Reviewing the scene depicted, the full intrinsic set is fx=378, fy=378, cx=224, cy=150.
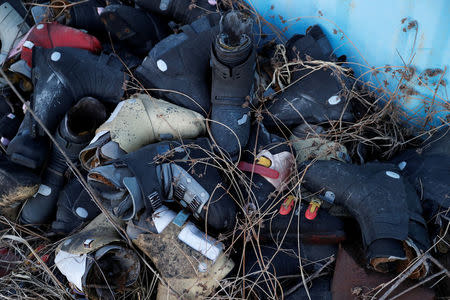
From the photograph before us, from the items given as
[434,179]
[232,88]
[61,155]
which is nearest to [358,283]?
[434,179]

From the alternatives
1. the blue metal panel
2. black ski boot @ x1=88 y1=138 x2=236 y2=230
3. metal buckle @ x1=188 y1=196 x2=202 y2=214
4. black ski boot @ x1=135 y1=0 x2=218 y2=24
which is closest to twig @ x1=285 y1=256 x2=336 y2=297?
black ski boot @ x1=88 y1=138 x2=236 y2=230

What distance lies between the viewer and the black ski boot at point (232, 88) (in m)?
1.82

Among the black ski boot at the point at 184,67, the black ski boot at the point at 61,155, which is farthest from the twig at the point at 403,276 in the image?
the black ski boot at the point at 61,155

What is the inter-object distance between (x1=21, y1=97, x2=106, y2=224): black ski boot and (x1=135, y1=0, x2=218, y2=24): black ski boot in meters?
0.72

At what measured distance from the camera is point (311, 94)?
2.05 meters

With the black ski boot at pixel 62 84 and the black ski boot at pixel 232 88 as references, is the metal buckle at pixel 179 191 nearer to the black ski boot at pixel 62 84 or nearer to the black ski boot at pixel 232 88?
the black ski boot at pixel 232 88

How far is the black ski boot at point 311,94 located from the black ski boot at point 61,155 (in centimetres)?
95

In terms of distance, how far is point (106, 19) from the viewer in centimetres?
219

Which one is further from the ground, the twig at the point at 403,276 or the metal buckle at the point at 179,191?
the metal buckle at the point at 179,191

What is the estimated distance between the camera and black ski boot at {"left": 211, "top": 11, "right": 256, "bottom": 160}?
182 centimetres

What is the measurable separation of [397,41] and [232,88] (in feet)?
2.92

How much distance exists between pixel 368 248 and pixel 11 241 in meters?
1.80

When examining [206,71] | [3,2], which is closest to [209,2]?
[206,71]

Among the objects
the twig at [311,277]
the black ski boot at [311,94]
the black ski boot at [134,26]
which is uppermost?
the black ski boot at [134,26]
